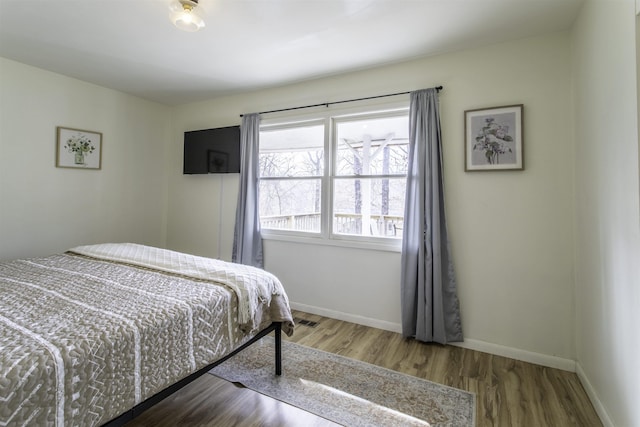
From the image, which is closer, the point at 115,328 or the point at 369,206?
the point at 115,328

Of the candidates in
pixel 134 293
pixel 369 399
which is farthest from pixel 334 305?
pixel 134 293

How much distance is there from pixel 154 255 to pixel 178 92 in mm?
2293

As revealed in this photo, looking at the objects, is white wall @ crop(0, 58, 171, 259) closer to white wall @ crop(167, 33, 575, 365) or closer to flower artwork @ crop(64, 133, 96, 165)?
flower artwork @ crop(64, 133, 96, 165)

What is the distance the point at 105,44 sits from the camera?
8.23 ft

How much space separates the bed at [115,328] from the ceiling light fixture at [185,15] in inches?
62.0

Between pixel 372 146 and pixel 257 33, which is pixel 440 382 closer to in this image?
pixel 372 146

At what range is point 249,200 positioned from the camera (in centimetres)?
341

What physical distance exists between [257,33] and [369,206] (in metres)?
1.79

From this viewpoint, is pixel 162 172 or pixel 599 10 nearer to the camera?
pixel 599 10

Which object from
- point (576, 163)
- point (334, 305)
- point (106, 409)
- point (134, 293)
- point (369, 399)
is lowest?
point (369, 399)

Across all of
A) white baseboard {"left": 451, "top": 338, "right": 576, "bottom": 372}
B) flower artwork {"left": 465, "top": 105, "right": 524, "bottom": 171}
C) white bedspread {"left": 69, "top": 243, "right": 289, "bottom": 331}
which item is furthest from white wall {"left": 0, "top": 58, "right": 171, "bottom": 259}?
white baseboard {"left": 451, "top": 338, "right": 576, "bottom": 372}

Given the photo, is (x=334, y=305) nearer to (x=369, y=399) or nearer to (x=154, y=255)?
(x=369, y=399)

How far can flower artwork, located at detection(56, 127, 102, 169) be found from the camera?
3.17 meters

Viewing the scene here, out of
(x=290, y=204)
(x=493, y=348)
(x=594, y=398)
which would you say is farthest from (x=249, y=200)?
(x=594, y=398)
